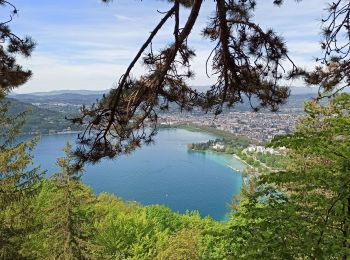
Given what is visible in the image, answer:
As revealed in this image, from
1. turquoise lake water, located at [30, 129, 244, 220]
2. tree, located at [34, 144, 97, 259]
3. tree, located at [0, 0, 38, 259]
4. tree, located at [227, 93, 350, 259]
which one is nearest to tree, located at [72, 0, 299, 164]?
tree, located at [227, 93, 350, 259]

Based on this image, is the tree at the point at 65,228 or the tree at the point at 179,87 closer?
the tree at the point at 179,87

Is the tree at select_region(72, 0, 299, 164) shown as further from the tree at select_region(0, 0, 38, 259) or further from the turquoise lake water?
the turquoise lake water

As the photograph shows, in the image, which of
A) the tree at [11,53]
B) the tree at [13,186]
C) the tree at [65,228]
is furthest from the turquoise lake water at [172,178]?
the tree at [11,53]

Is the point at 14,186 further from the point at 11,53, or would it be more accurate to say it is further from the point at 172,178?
the point at 172,178

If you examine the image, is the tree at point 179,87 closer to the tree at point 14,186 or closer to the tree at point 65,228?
the tree at point 14,186

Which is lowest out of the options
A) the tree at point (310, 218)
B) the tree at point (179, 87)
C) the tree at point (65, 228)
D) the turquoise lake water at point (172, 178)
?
the turquoise lake water at point (172, 178)

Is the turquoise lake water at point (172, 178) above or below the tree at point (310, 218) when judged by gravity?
below

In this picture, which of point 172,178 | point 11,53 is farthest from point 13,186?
point 172,178

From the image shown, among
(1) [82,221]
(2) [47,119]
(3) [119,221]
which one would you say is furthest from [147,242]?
(2) [47,119]

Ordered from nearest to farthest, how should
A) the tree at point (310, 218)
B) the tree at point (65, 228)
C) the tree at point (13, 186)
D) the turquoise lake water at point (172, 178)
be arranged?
the tree at point (310, 218)
the tree at point (13, 186)
the tree at point (65, 228)
the turquoise lake water at point (172, 178)
